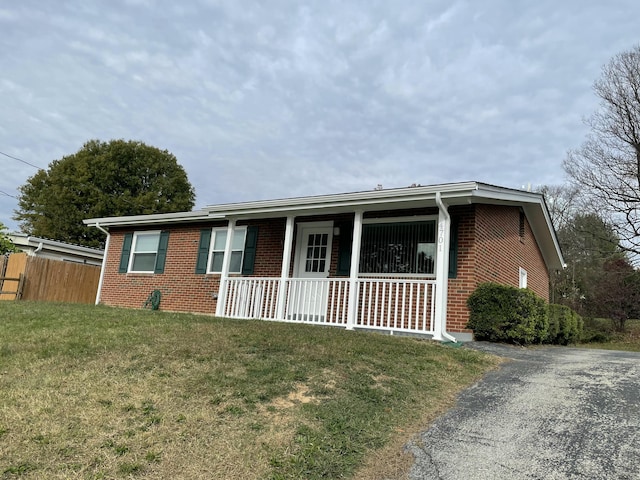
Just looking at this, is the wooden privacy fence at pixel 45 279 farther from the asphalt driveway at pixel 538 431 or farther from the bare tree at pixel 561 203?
the bare tree at pixel 561 203

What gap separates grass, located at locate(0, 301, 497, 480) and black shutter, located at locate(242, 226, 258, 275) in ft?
15.8

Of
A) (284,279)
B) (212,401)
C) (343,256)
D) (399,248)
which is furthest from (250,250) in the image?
(212,401)

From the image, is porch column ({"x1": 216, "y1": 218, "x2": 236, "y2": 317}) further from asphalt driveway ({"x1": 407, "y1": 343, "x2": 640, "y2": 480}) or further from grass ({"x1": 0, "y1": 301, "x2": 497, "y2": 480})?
asphalt driveway ({"x1": 407, "y1": 343, "x2": 640, "y2": 480})

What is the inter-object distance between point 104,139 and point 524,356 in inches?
1249

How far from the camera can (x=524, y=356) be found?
269 inches

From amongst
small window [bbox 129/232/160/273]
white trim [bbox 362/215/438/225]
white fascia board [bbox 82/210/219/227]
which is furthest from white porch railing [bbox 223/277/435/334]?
small window [bbox 129/232/160/273]

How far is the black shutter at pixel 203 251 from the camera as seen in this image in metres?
11.8

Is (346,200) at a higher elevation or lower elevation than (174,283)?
higher

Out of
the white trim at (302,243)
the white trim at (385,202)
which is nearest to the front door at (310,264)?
the white trim at (302,243)

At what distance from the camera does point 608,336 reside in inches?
616

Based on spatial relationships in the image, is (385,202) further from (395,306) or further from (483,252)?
(483,252)

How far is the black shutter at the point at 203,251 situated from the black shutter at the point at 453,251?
6.43 metres

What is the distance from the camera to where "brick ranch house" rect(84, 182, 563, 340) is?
820 centimetres

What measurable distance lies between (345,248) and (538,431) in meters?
6.42
